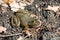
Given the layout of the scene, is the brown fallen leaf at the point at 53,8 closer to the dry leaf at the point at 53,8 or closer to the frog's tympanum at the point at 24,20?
the dry leaf at the point at 53,8

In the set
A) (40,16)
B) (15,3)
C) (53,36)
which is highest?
(15,3)

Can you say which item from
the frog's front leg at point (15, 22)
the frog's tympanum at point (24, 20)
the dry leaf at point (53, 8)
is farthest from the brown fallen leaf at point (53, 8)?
the frog's front leg at point (15, 22)

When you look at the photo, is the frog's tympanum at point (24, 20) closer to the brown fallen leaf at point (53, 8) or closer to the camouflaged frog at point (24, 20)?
the camouflaged frog at point (24, 20)

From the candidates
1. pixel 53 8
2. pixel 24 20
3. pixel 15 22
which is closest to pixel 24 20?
pixel 24 20

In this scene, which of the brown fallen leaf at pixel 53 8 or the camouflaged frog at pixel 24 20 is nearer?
the camouflaged frog at pixel 24 20

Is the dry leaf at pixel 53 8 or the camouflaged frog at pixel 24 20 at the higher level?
the dry leaf at pixel 53 8

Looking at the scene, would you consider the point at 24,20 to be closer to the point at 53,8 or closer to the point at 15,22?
the point at 15,22

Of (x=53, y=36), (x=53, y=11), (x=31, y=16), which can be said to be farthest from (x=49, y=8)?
(x=53, y=36)

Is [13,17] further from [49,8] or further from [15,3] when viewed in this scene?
[49,8]
